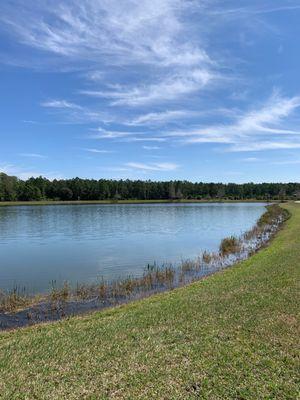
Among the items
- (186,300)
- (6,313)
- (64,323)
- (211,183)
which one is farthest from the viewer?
(211,183)

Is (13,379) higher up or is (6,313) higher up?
(13,379)

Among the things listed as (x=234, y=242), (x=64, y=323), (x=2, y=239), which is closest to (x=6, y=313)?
(x=64, y=323)

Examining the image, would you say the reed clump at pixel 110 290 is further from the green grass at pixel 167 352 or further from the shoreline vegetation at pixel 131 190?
the shoreline vegetation at pixel 131 190

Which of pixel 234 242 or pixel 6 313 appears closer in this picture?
pixel 6 313

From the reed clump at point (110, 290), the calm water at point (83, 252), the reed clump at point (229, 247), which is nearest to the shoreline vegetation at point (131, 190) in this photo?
the calm water at point (83, 252)

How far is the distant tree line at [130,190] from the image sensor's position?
140 m

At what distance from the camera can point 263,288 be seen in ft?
40.7

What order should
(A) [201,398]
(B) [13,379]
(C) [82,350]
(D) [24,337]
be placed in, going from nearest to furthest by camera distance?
(A) [201,398] < (B) [13,379] < (C) [82,350] < (D) [24,337]

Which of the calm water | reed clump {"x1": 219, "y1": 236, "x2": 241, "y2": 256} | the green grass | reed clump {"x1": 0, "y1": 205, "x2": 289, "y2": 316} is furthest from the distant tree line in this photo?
the green grass

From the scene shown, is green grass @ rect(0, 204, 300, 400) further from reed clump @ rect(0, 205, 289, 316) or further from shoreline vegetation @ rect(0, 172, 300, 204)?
shoreline vegetation @ rect(0, 172, 300, 204)

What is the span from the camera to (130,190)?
16362 centimetres

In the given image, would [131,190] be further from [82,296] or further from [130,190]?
[82,296]

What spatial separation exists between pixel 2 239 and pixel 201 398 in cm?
3155

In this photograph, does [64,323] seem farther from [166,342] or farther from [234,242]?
[234,242]
